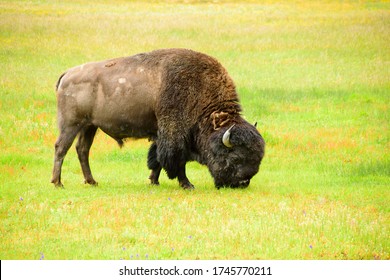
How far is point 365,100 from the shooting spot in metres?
22.9

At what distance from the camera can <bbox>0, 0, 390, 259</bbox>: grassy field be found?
974cm

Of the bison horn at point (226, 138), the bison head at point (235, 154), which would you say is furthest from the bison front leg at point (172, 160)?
Answer: the bison horn at point (226, 138)

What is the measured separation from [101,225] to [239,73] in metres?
17.3

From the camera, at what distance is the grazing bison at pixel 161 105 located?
1298 centimetres

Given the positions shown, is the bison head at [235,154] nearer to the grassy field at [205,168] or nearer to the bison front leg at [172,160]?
the grassy field at [205,168]

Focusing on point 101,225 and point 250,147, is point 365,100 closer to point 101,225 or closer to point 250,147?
point 250,147

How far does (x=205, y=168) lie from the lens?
1655 cm

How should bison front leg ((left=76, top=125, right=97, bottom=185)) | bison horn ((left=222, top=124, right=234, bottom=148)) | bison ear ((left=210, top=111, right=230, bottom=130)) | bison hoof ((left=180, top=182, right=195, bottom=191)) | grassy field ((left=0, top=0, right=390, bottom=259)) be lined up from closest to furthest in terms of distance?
grassy field ((left=0, top=0, right=390, bottom=259)) → bison horn ((left=222, top=124, right=234, bottom=148)) → bison ear ((left=210, top=111, right=230, bottom=130)) → bison hoof ((left=180, top=182, right=195, bottom=191)) → bison front leg ((left=76, top=125, right=97, bottom=185))

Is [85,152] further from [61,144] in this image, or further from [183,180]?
[183,180]

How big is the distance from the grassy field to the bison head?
0.26 m

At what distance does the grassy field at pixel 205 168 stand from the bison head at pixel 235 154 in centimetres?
26

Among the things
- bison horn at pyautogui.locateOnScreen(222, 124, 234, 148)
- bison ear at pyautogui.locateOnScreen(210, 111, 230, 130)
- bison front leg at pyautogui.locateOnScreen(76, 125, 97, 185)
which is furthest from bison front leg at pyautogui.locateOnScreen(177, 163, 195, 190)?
bison front leg at pyautogui.locateOnScreen(76, 125, 97, 185)

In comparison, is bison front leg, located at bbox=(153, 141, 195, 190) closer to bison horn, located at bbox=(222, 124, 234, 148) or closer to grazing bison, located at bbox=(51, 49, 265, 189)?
grazing bison, located at bbox=(51, 49, 265, 189)

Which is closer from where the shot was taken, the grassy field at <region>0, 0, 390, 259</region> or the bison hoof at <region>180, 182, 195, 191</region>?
the grassy field at <region>0, 0, 390, 259</region>
